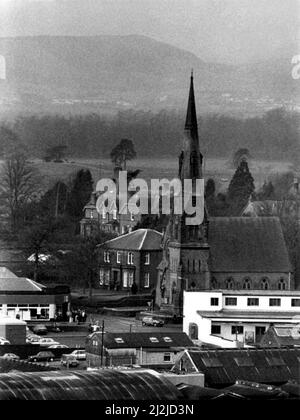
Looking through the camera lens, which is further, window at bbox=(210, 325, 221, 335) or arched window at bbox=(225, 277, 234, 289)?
arched window at bbox=(225, 277, 234, 289)

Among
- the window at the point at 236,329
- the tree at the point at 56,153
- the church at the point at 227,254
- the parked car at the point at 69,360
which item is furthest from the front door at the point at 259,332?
the parked car at the point at 69,360

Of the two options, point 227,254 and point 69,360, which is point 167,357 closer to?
point 69,360

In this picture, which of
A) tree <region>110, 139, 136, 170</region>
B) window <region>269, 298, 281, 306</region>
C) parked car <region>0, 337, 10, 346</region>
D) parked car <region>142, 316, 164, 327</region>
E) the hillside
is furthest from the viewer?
tree <region>110, 139, 136, 170</region>

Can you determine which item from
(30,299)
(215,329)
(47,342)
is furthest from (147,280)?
(47,342)

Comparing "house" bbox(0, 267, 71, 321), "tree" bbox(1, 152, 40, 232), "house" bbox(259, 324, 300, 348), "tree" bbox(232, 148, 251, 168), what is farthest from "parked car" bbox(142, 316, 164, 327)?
"tree" bbox(232, 148, 251, 168)

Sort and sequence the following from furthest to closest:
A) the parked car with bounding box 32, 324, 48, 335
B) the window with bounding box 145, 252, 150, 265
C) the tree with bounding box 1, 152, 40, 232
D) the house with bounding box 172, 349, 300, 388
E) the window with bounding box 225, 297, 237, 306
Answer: the window with bounding box 145, 252, 150, 265, the tree with bounding box 1, 152, 40, 232, the window with bounding box 225, 297, 237, 306, the parked car with bounding box 32, 324, 48, 335, the house with bounding box 172, 349, 300, 388

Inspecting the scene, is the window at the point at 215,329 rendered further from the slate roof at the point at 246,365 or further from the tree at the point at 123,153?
the slate roof at the point at 246,365

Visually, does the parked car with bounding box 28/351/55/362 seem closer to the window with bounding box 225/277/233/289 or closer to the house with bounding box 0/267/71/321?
the house with bounding box 0/267/71/321
